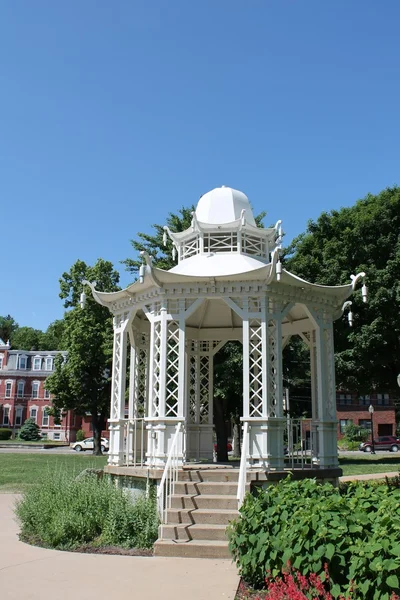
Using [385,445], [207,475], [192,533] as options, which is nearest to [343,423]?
[385,445]

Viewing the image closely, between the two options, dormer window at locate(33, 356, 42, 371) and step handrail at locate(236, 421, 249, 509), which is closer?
step handrail at locate(236, 421, 249, 509)

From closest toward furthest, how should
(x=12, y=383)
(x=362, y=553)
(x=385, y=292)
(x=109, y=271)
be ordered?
(x=362, y=553)
(x=385, y=292)
(x=109, y=271)
(x=12, y=383)

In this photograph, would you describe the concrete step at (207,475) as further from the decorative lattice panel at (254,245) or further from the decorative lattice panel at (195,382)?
the decorative lattice panel at (254,245)

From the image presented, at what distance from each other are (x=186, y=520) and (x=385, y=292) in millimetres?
19009

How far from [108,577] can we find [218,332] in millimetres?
8698

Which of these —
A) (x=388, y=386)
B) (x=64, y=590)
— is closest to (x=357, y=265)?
(x=388, y=386)

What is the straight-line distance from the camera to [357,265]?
91.7ft

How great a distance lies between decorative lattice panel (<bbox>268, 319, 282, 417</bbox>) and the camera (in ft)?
34.9

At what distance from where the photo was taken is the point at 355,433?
58688 mm

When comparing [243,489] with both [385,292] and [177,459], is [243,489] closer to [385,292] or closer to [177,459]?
[177,459]

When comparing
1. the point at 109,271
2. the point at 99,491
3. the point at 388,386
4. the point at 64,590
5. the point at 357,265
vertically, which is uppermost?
the point at 109,271

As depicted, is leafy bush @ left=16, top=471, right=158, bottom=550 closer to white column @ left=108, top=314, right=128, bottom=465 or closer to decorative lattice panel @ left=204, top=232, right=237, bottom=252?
white column @ left=108, top=314, right=128, bottom=465

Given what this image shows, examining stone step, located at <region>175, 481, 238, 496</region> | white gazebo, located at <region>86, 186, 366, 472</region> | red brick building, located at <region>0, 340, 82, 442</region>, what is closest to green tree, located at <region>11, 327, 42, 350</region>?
red brick building, located at <region>0, 340, 82, 442</region>

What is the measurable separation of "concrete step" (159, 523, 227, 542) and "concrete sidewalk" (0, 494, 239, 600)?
0.54m
